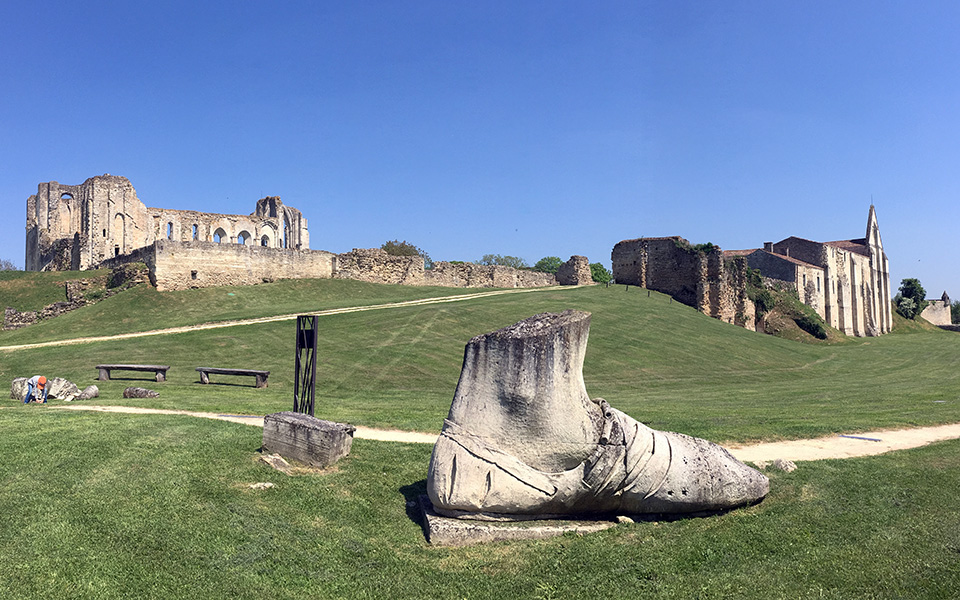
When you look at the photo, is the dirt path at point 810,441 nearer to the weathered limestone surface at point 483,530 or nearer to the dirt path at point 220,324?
the weathered limestone surface at point 483,530

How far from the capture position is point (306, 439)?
24.9ft

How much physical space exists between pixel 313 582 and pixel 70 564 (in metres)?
1.90

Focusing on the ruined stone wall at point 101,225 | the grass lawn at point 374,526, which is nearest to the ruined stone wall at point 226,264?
the ruined stone wall at point 101,225

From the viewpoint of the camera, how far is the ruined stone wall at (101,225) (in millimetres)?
46906

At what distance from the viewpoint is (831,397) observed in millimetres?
17219

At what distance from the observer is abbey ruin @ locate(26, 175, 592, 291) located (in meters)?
32.3

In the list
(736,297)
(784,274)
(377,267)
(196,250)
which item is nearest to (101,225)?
(196,250)

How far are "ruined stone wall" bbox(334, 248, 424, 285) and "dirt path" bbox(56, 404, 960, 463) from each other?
27.9 meters

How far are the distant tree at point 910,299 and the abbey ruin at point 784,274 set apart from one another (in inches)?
167

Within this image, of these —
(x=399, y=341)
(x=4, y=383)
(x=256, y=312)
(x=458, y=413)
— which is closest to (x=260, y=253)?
(x=256, y=312)

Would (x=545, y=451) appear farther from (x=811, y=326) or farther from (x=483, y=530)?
(x=811, y=326)

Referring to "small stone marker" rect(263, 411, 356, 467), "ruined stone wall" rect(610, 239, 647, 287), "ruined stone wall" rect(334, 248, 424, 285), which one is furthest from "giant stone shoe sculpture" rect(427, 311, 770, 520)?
"ruined stone wall" rect(610, 239, 647, 287)

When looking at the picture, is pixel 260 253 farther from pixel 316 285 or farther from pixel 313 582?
pixel 313 582

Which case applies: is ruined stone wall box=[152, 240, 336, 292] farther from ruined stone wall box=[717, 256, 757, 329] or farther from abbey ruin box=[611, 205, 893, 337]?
ruined stone wall box=[717, 256, 757, 329]
